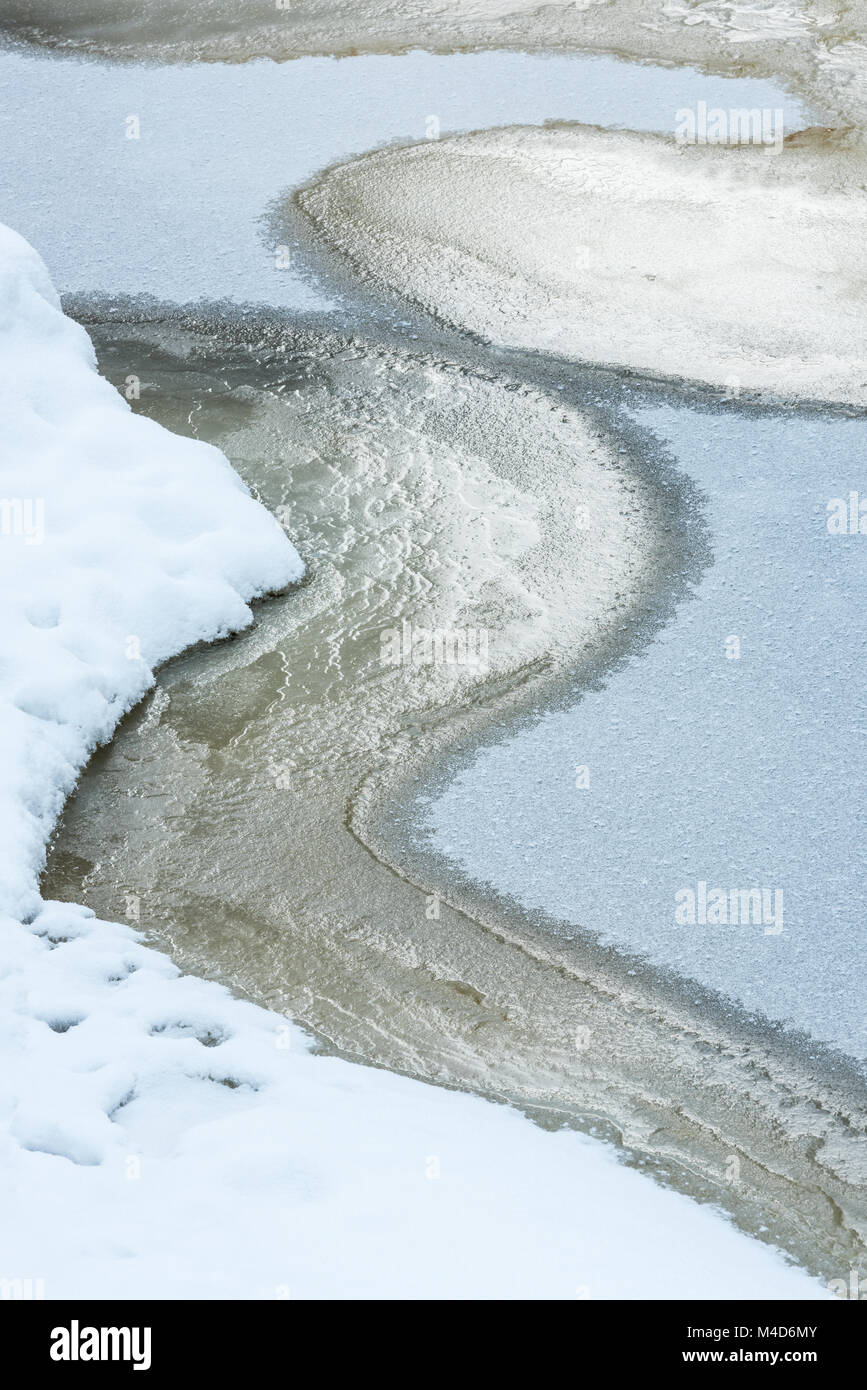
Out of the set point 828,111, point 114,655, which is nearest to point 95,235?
point 114,655

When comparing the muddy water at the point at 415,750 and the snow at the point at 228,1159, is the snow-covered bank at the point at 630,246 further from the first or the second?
the snow at the point at 228,1159

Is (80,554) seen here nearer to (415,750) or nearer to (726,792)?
(415,750)

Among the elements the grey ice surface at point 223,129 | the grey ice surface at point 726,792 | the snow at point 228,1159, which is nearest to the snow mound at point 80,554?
the snow at point 228,1159

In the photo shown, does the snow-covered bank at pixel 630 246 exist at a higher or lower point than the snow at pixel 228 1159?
higher

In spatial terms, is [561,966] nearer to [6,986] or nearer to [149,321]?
[6,986]

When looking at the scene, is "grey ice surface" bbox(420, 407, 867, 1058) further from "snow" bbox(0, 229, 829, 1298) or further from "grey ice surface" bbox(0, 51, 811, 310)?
"grey ice surface" bbox(0, 51, 811, 310)

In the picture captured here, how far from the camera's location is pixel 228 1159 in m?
3.00

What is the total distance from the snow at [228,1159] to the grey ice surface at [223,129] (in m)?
3.97

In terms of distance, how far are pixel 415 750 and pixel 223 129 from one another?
6451 mm

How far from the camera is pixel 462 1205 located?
2887 mm

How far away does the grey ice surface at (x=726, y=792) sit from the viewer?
3.78m

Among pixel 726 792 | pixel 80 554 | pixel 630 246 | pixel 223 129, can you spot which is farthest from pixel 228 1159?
pixel 223 129

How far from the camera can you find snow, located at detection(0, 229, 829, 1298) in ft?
8.78

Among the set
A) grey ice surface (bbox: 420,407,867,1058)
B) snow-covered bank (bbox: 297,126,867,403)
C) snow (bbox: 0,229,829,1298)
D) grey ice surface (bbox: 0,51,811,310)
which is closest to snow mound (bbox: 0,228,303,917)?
snow (bbox: 0,229,829,1298)
